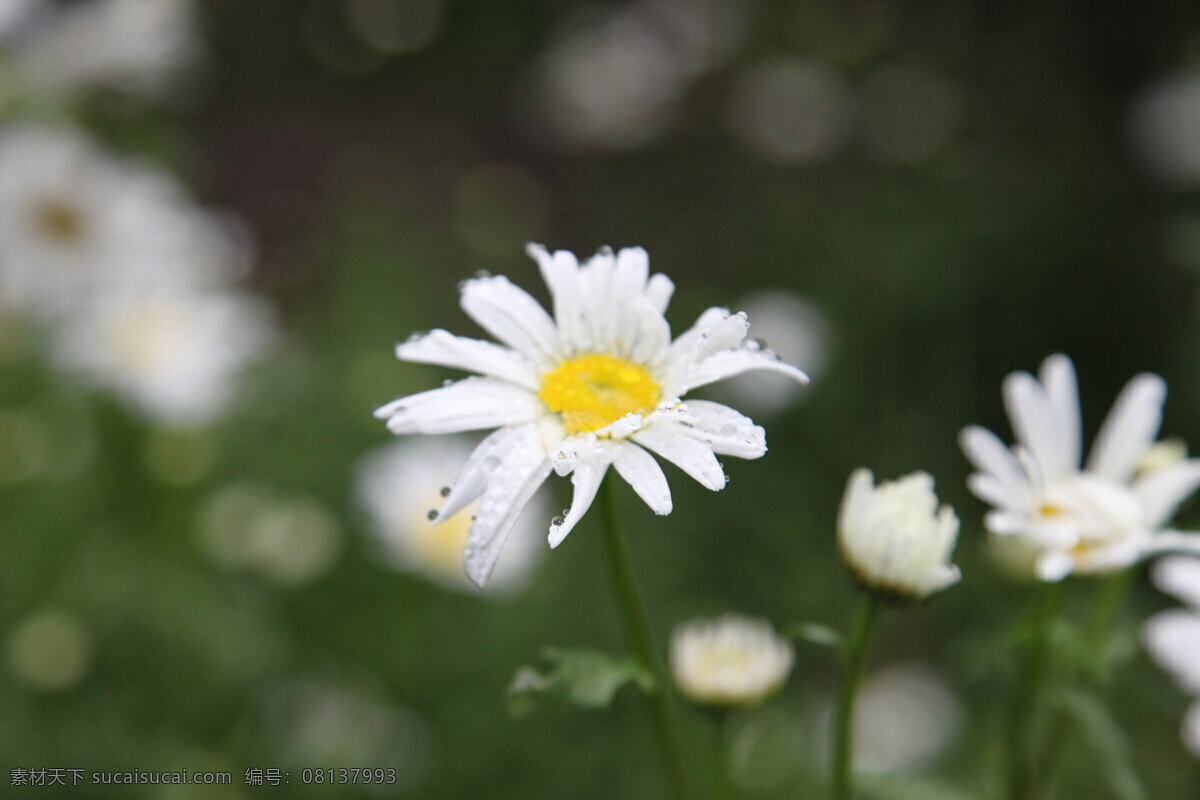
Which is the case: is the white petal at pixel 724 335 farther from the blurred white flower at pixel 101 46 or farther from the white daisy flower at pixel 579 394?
the blurred white flower at pixel 101 46

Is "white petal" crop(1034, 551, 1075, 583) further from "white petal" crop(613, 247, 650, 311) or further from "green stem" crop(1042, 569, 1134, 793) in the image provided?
"white petal" crop(613, 247, 650, 311)

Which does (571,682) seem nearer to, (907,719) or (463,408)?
(463,408)

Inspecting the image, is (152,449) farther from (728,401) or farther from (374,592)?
(728,401)

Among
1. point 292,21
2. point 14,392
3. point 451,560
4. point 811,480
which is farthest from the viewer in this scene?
point 292,21

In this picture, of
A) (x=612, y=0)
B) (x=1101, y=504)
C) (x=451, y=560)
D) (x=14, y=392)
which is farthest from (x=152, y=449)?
(x=612, y=0)

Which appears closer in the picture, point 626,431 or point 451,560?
point 626,431
